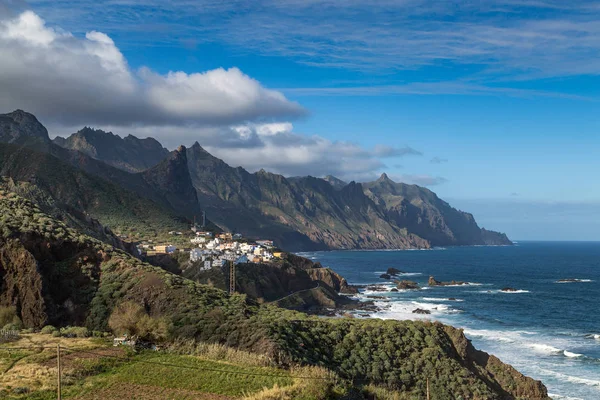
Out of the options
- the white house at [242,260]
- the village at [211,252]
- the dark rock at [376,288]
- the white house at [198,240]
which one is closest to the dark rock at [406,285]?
the dark rock at [376,288]

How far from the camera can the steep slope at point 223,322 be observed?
3238 cm

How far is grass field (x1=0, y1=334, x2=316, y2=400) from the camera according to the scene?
68.4 feet

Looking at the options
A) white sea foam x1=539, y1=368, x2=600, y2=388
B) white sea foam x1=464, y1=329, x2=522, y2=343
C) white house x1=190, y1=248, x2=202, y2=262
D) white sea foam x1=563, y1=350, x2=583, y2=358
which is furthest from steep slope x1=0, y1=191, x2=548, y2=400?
white house x1=190, y1=248, x2=202, y2=262

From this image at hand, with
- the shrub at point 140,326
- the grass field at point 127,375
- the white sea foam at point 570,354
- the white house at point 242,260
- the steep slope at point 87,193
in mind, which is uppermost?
the steep slope at point 87,193

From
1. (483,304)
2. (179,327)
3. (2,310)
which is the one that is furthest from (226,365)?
(483,304)

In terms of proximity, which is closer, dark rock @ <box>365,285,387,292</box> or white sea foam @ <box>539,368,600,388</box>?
white sea foam @ <box>539,368,600,388</box>

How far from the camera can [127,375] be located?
22.9m

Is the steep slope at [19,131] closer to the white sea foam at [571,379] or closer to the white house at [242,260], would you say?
the white house at [242,260]

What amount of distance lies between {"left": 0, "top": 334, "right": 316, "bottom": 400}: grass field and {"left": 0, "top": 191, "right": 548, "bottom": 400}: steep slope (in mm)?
4432

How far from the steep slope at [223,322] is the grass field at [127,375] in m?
4.43

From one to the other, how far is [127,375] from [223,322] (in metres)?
10.7

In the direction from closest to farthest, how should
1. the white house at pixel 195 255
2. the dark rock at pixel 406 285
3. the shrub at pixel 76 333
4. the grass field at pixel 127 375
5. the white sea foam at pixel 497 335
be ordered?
1. the grass field at pixel 127 375
2. the shrub at pixel 76 333
3. the white sea foam at pixel 497 335
4. the white house at pixel 195 255
5. the dark rock at pixel 406 285

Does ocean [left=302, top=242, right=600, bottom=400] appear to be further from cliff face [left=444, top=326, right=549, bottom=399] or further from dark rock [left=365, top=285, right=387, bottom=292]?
cliff face [left=444, top=326, right=549, bottom=399]

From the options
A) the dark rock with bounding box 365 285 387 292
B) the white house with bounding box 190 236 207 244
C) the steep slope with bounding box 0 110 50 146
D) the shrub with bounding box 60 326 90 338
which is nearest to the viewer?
the shrub with bounding box 60 326 90 338
